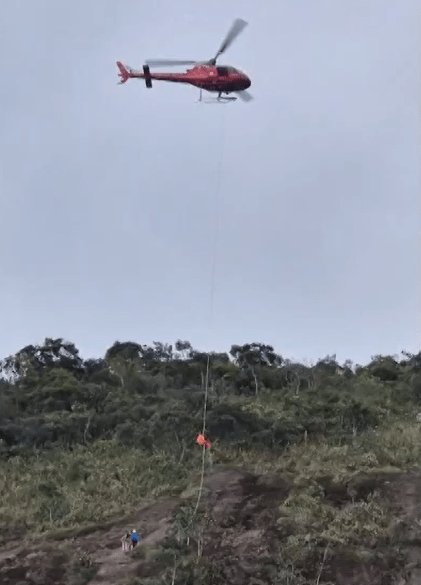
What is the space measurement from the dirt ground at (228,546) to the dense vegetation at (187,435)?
2.26ft

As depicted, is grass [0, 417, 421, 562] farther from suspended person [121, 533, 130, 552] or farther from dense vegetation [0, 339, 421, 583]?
suspended person [121, 533, 130, 552]

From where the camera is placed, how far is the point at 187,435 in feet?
92.4

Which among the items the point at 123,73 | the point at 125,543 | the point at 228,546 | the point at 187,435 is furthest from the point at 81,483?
the point at 123,73

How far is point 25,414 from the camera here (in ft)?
107

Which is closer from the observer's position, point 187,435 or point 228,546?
point 228,546

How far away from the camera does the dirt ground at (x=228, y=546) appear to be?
60.1ft

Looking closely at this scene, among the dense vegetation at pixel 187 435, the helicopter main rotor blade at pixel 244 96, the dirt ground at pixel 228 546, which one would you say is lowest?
the dirt ground at pixel 228 546

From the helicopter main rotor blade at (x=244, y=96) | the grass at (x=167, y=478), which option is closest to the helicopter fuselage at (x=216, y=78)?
the helicopter main rotor blade at (x=244, y=96)

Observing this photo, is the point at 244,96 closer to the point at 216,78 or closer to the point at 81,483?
the point at 216,78

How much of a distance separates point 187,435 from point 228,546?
8.32 metres

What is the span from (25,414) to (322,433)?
43.3ft

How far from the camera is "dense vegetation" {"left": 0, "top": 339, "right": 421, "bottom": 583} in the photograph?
23328 millimetres

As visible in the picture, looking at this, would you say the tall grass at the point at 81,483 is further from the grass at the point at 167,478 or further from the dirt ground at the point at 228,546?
the dirt ground at the point at 228,546

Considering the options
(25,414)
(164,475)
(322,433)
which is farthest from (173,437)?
(25,414)
